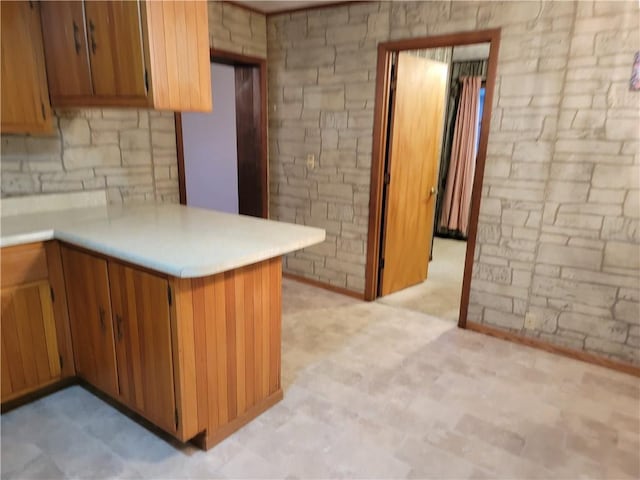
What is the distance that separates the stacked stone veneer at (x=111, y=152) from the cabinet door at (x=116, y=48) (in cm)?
34

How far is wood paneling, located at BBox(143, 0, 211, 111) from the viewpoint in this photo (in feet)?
6.38

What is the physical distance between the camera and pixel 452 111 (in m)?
5.81

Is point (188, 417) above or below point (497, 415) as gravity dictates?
above

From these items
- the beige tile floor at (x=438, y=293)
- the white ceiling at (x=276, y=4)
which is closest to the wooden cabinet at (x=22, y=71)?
the white ceiling at (x=276, y=4)

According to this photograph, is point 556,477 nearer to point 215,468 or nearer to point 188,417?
point 215,468

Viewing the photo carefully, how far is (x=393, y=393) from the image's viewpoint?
7.98ft

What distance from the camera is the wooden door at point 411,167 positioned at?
3551mm

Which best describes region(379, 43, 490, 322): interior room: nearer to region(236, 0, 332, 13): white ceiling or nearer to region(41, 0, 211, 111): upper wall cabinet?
region(236, 0, 332, 13): white ceiling

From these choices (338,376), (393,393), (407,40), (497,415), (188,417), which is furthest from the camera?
(407,40)

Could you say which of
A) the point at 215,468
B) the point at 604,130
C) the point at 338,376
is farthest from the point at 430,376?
the point at 604,130

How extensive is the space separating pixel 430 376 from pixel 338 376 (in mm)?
558

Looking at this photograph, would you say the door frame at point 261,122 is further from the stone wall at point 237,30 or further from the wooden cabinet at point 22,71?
the wooden cabinet at point 22,71

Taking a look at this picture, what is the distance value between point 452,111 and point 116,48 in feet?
15.5

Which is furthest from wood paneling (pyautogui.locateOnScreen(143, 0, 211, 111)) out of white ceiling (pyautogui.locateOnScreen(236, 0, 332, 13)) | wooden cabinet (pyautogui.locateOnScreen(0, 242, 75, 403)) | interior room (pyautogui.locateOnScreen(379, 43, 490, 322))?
interior room (pyautogui.locateOnScreen(379, 43, 490, 322))
